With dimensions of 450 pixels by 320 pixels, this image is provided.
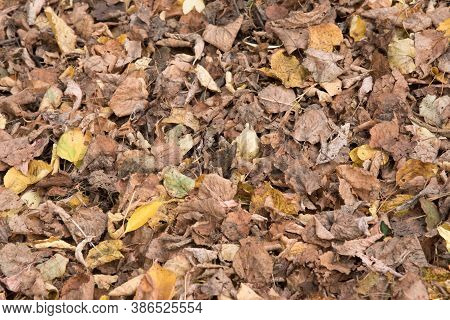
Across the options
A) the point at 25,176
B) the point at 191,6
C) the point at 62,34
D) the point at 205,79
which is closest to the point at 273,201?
the point at 205,79

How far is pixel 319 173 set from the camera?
2.16m

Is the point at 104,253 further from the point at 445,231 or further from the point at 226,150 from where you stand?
the point at 445,231

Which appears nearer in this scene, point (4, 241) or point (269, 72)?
point (4, 241)

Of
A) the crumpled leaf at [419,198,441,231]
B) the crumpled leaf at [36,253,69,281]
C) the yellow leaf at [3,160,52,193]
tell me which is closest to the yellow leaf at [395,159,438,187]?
the crumpled leaf at [419,198,441,231]

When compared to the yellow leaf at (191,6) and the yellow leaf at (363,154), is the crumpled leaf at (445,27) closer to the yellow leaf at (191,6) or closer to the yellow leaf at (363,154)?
the yellow leaf at (363,154)

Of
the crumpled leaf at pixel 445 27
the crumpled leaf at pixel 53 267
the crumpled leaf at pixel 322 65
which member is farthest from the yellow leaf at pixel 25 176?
the crumpled leaf at pixel 445 27

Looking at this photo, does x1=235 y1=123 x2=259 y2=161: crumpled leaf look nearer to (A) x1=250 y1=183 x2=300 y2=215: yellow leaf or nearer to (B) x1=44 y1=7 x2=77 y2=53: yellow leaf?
(A) x1=250 y1=183 x2=300 y2=215: yellow leaf

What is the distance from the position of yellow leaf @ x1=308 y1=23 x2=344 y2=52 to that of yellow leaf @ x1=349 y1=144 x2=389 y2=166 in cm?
46

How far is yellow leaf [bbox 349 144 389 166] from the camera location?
216 cm

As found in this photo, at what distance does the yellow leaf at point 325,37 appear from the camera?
246 centimetres

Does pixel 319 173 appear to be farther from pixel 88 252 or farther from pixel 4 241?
pixel 4 241

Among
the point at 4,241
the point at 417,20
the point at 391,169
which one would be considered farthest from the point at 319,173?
the point at 4,241

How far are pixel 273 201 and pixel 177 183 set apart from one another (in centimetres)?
33

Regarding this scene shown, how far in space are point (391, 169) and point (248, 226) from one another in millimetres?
515
